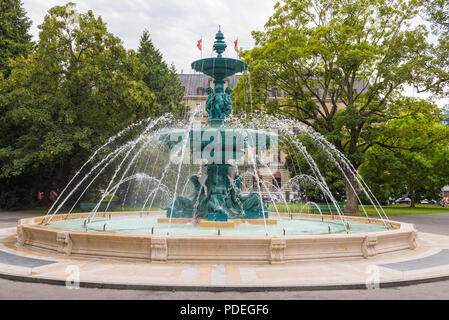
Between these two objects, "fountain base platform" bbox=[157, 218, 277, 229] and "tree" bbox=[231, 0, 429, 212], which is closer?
"fountain base platform" bbox=[157, 218, 277, 229]

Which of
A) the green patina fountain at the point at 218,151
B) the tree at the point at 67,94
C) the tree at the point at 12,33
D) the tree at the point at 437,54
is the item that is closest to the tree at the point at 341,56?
the tree at the point at 437,54

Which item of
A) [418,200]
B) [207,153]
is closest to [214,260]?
[207,153]

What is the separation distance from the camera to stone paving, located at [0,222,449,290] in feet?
21.9

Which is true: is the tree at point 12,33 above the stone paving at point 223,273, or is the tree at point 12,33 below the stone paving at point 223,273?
above

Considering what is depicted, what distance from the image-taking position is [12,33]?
109 feet

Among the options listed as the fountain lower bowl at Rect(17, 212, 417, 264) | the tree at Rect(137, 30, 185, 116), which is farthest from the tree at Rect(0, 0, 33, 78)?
the fountain lower bowl at Rect(17, 212, 417, 264)

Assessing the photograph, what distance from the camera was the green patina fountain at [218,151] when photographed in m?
13.4

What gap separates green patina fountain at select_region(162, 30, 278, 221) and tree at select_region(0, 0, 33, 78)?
23.9m

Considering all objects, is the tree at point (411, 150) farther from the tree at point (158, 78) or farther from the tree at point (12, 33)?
the tree at point (12, 33)

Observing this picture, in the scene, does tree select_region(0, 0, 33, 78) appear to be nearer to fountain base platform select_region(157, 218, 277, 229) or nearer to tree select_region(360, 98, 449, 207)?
fountain base platform select_region(157, 218, 277, 229)

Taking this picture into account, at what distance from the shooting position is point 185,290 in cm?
653

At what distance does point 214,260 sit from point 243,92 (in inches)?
894

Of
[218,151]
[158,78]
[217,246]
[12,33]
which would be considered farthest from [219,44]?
[158,78]

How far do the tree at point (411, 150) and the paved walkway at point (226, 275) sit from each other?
68.3 feet
